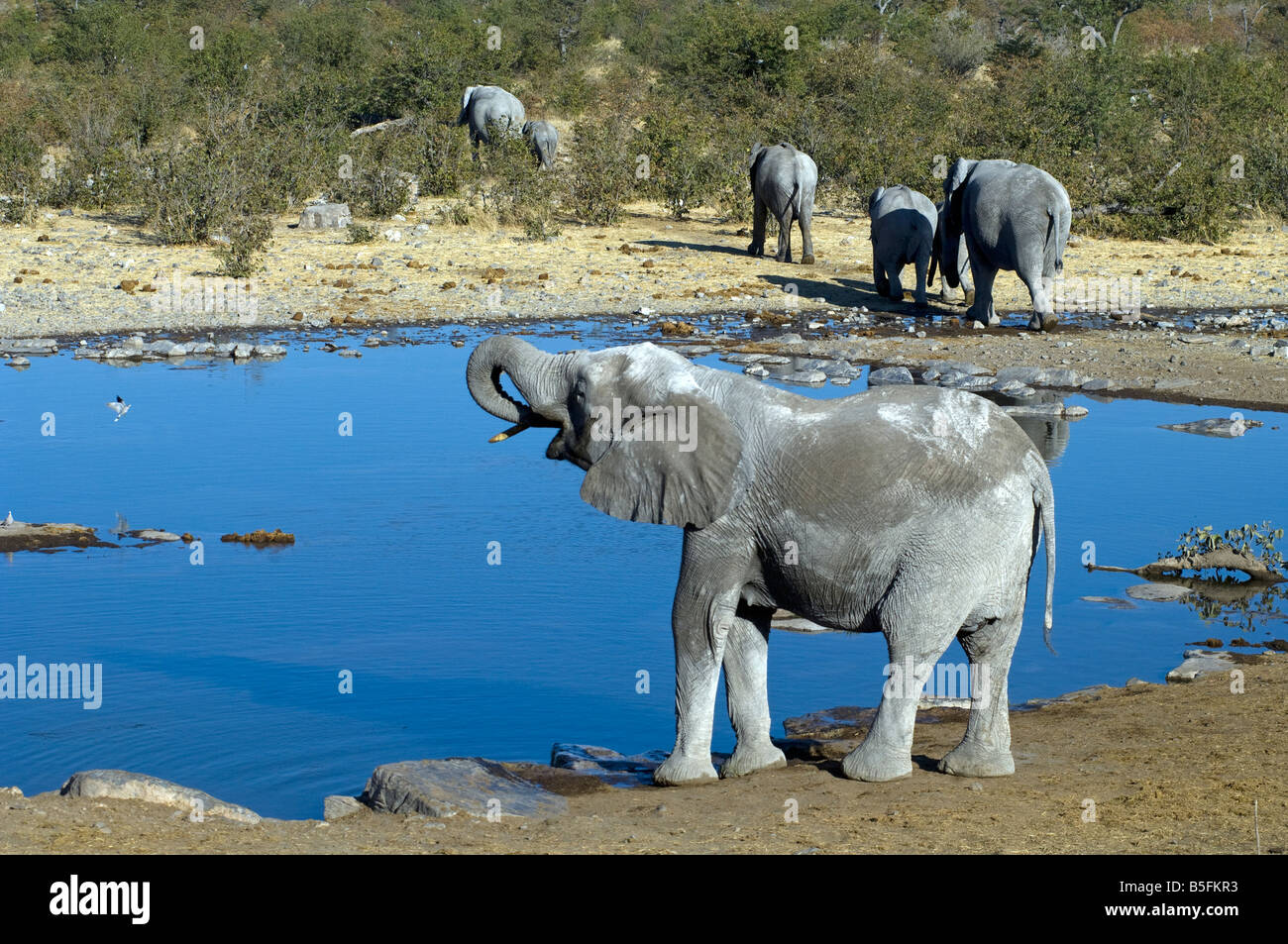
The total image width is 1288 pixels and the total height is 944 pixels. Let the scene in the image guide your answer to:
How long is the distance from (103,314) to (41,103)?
1093cm

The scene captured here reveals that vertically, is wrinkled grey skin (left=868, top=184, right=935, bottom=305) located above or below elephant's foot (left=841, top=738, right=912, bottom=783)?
above

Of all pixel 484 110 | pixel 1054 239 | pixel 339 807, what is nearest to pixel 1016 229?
pixel 1054 239

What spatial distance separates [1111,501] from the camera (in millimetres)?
11188

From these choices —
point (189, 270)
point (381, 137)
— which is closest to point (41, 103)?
point (381, 137)

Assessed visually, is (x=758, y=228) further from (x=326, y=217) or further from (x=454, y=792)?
(x=454, y=792)

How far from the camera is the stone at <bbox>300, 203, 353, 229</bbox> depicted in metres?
22.5

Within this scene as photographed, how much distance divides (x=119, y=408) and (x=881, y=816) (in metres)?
10.1

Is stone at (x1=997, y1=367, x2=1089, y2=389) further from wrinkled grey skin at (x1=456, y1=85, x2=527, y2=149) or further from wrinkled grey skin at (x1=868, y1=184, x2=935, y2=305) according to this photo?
wrinkled grey skin at (x1=456, y1=85, x2=527, y2=149)

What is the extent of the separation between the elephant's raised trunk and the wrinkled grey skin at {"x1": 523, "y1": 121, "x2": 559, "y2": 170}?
2138 cm

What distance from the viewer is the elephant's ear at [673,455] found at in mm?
5887

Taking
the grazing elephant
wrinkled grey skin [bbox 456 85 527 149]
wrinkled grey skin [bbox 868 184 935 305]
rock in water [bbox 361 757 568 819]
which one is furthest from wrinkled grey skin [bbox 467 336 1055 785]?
wrinkled grey skin [bbox 456 85 527 149]

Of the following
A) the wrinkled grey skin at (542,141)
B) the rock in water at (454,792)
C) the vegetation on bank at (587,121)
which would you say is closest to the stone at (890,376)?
the vegetation on bank at (587,121)

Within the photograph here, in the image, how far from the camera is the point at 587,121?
2856 cm

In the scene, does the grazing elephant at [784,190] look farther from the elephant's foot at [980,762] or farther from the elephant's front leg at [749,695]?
the elephant's foot at [980,762]
